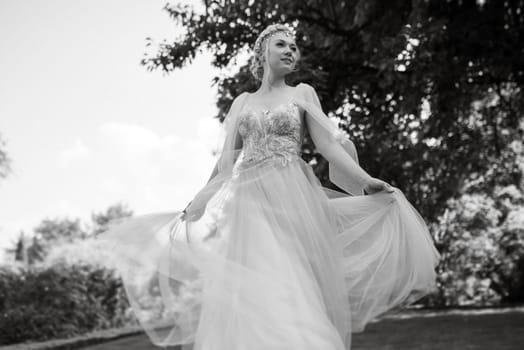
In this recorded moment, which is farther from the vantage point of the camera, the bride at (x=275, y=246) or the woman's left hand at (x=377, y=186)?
the woman's left hand at (x=377, y=186)

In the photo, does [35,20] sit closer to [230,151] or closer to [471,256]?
[471,256]

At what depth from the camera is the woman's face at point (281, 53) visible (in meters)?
4.38

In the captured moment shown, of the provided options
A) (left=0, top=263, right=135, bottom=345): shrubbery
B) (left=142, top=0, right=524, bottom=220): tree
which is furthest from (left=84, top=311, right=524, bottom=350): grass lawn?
(left=142, top=0, right=524, bottom=220): tree

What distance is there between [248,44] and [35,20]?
2010 cm

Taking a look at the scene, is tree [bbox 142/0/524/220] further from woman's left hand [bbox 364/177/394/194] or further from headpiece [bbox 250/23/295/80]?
woman's left hand [bbox 364/177/394/194]

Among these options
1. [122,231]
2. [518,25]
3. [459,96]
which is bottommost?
[122,231]

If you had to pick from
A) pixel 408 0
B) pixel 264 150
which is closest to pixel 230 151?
pixel 264 150

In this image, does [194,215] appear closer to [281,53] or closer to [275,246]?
[275,246]

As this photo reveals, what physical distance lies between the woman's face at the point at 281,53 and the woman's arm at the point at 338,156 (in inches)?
8.7

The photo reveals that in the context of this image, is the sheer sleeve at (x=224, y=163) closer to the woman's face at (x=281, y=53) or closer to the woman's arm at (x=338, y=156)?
the woman's face at (x=281, y=53)

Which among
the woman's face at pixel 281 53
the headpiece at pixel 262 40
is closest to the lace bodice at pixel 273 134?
the woman's face at pixel 281 53

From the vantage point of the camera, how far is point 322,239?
3965 millimetres

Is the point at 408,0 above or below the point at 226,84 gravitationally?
above

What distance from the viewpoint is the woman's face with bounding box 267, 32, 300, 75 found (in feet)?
14.4
